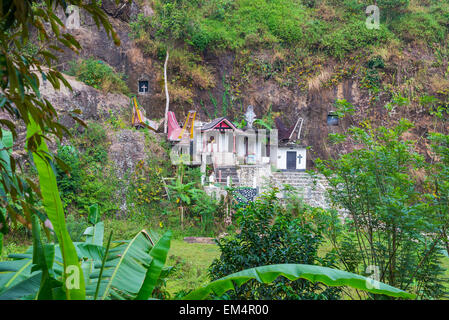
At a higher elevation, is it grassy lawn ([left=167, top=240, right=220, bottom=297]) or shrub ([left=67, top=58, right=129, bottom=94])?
shrub ([left=67, top=58, right=129, bottom=94])

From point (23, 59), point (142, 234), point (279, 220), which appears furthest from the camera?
point (279, 220)

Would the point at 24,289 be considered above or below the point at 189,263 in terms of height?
above

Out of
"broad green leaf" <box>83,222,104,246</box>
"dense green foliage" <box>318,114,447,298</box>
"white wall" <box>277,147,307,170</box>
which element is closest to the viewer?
"broad green leaf" <box>83,222,104,246</box>

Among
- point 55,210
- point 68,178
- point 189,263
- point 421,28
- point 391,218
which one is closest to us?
point 55,210

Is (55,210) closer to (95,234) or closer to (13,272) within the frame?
(13,272)

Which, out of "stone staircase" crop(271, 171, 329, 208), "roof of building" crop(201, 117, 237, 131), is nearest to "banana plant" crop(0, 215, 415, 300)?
"stone staircase" crop(271, 171, 329, 208)

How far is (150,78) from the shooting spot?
1296cm

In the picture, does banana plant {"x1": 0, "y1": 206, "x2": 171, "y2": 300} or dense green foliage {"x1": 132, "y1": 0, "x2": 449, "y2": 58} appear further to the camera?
dense green foliage {"x1": 132, "y1": 0, "x2": 449, "y2": 58}

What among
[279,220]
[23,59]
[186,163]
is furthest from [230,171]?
[23,59]

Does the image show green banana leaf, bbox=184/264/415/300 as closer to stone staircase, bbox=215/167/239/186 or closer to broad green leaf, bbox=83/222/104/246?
broad green leaf, bbox=83/222/104/246

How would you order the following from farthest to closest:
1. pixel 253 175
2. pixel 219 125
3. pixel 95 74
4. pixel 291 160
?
pixel 291 160, pixel 95 74, pixel 219 125, pixel 253 175

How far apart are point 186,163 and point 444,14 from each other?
12.4 metres

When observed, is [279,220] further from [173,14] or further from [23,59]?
[173,14]

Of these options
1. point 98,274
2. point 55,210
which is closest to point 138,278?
point 98,274
